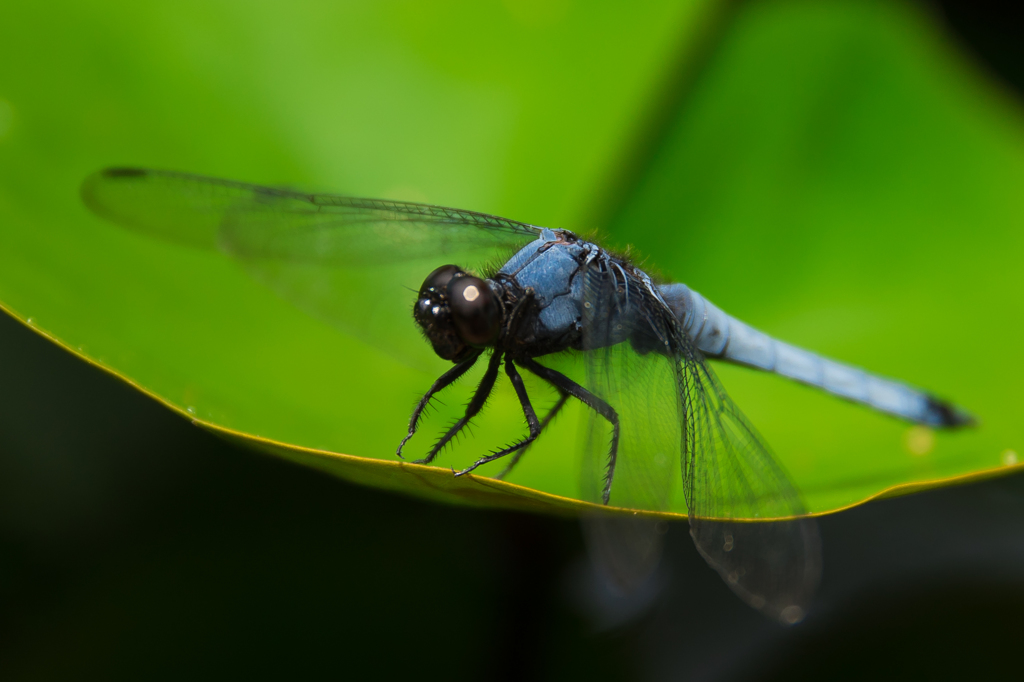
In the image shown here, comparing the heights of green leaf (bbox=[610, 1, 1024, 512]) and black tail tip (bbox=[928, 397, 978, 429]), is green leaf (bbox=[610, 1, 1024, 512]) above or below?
above

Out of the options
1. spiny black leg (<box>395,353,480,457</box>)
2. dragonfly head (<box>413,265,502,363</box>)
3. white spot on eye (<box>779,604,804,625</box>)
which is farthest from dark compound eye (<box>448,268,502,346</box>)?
white spot on eye (<box>779,604,804,625</box>)

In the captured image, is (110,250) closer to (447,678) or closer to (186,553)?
(186,553)

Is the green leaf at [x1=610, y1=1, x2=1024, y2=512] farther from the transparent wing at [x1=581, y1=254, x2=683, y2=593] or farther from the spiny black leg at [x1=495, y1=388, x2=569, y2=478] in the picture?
the spiny black leg at [x1=495, y1=388, x2=569, y2=478]

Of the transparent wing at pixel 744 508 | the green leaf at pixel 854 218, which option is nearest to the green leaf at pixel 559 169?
the green leaf at pixel 854 218

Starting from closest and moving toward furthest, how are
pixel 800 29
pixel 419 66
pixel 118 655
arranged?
pixel 118 655 → pixel 419 66 → pixel 800 29

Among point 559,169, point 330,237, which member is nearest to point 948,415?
point 559,169

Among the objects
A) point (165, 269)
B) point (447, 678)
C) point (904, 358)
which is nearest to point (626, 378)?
point (447, 678)

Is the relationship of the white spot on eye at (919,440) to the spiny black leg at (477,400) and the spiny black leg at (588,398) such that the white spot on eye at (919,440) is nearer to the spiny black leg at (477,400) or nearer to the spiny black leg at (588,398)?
the spiny black leg at (588,398)
